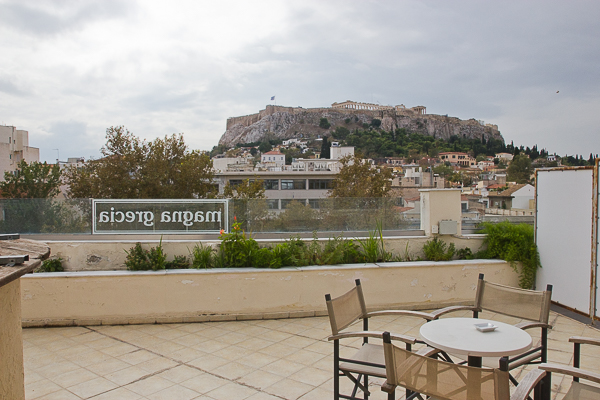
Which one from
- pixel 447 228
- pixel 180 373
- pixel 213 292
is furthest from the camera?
pixel 447 228

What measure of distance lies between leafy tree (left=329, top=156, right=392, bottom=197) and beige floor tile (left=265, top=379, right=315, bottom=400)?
3079 cm

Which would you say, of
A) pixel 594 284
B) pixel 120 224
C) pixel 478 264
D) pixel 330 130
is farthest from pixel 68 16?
pixel 330 130

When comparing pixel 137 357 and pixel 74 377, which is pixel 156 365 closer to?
pixel 137 357

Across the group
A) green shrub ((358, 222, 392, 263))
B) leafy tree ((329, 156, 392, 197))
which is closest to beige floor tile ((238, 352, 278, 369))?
green shrub ((358, 222, 392, 263))

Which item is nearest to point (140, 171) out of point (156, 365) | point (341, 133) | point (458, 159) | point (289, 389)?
point (156, 365)

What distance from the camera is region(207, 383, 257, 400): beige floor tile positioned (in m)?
3.60

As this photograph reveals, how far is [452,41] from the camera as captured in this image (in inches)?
552

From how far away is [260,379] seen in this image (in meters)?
3.97

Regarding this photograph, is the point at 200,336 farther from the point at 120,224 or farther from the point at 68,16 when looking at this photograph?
the point at 68,16

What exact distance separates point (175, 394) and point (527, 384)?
111 inches

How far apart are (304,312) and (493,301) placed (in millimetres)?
2899

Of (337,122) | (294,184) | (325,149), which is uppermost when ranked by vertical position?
(337,122)

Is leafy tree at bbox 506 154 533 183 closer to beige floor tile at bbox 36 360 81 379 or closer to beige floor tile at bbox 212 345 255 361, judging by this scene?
beige floor tile at bbox 212 345 255 361

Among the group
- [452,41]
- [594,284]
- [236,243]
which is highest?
[452,41]
